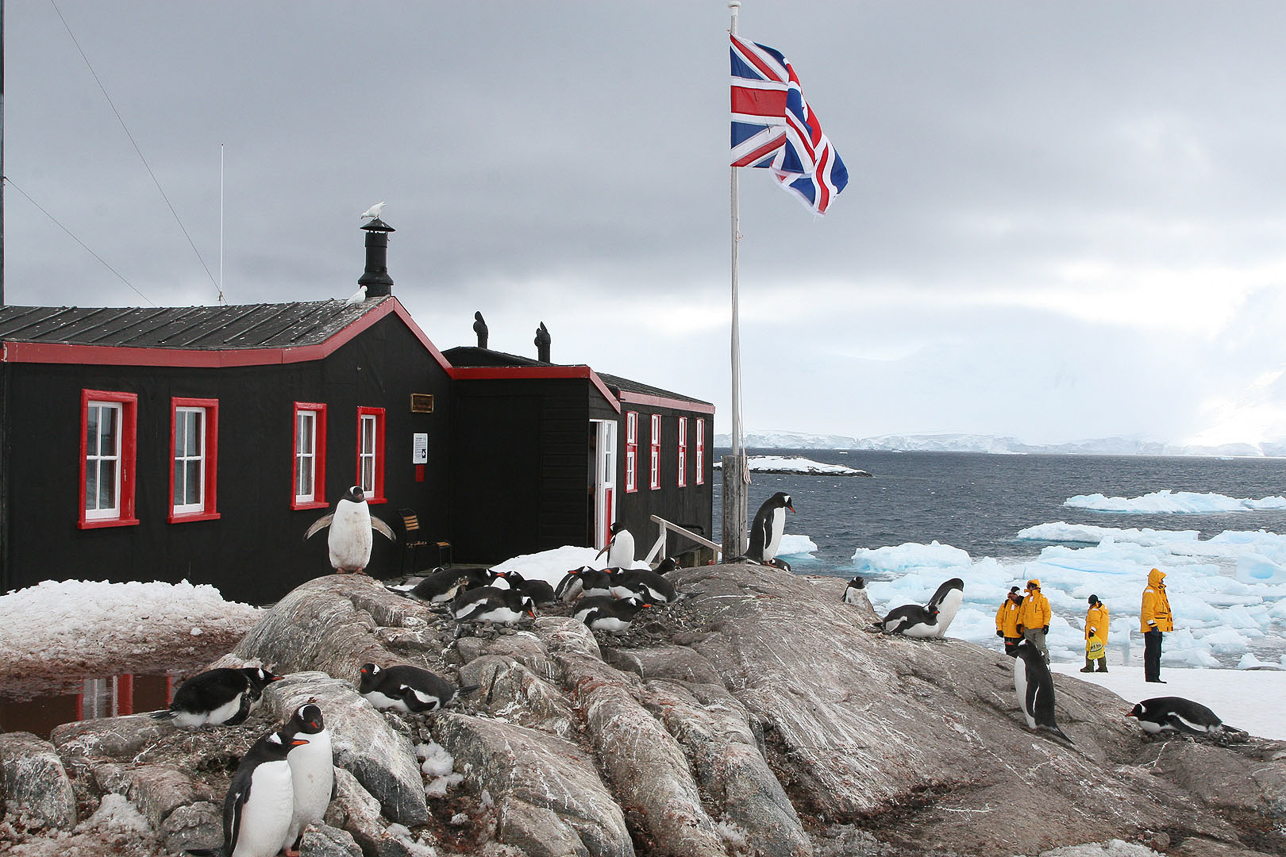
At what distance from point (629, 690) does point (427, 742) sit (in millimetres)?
1696

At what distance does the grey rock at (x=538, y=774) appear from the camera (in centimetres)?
593

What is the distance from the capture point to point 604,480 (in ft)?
59.5

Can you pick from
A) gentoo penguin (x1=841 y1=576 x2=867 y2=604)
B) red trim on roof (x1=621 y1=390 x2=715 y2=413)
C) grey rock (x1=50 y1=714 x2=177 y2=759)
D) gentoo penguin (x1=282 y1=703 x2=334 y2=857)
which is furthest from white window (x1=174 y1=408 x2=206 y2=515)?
red trim on roof (x1=621 y1=390 x2=715 y2=413)

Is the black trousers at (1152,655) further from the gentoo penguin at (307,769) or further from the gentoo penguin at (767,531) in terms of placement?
the gentoo penguin at (307,769)

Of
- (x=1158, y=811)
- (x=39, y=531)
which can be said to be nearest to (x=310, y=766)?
(x=39, y=531)

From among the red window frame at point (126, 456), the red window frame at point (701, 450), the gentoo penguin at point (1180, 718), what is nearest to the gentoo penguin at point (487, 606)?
the red window frame at point (126, 456)

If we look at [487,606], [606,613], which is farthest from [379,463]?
[487,606]

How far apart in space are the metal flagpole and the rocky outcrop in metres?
3.04

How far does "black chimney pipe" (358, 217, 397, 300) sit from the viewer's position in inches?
718

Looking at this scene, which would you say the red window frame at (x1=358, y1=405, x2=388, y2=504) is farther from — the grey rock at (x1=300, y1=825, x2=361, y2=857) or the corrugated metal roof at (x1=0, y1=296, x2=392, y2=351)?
the grey rock at (x1=300, y1=825, x2=361, y2=857)

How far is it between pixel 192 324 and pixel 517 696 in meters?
9.54

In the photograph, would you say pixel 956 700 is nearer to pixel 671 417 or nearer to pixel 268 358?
pixel 268 358

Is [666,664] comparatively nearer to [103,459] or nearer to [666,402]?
[103,459]

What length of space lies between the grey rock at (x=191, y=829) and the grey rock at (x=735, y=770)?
10.3 ft
